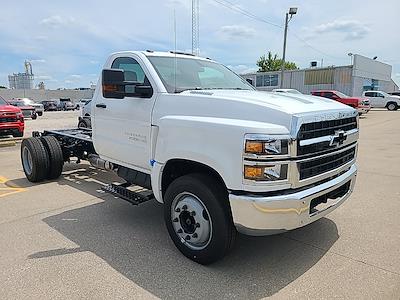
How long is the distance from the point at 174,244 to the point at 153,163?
2.94ft

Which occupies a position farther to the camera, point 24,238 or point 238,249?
point 24,238

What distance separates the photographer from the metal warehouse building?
128 ft

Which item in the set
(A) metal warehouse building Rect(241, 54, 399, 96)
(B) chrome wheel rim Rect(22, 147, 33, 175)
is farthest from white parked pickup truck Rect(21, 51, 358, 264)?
(A) metal warehouse building Rect(241, 54, 399, 96)

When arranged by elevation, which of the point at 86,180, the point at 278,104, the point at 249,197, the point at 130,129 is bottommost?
the point at 86,180

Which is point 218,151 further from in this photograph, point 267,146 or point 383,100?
point 383,100

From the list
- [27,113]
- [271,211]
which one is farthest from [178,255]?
[27,113]

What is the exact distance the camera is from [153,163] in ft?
12.8

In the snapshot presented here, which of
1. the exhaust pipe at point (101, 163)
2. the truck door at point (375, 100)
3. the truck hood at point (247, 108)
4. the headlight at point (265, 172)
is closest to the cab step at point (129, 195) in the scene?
the exhaust pipe at point (101, 163)

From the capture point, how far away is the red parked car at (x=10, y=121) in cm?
1195

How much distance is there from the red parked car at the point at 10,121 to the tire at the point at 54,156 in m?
6.45

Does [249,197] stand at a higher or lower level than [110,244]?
higher

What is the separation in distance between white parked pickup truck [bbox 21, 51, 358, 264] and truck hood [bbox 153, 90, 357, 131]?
0.01m

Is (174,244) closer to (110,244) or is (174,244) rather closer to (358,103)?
(110,244)

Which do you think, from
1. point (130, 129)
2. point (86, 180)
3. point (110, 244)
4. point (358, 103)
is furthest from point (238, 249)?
point (358, 103)
